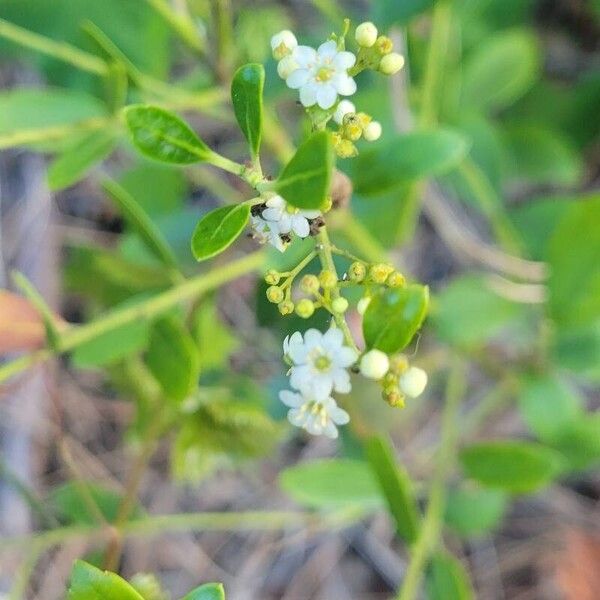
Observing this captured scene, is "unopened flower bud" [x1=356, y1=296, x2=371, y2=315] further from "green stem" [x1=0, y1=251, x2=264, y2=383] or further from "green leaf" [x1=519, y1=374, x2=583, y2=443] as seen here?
"green leaf" [x1=519, y1=374, x2=583, y2=443]

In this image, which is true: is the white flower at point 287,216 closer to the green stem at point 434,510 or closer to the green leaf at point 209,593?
the green leaf at point 209,593

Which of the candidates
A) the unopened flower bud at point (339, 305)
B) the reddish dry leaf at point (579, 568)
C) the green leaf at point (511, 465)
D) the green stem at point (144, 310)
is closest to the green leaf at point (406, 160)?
the green stem at point (144, 310)

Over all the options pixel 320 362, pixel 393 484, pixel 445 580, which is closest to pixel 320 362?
pixel 320 362

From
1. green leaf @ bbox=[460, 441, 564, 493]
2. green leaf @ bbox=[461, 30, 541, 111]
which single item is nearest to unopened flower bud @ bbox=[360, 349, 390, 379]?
green leaf @ bbox=[460, 441, 564, 493]

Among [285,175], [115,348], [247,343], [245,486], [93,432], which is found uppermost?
[247,343]

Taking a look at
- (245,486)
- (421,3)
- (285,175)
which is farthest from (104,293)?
(285,175)

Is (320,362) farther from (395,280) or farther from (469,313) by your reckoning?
(469,313)

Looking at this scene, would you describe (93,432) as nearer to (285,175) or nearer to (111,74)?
(111,74)

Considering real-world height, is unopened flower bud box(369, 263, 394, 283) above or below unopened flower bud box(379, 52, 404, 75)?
below
